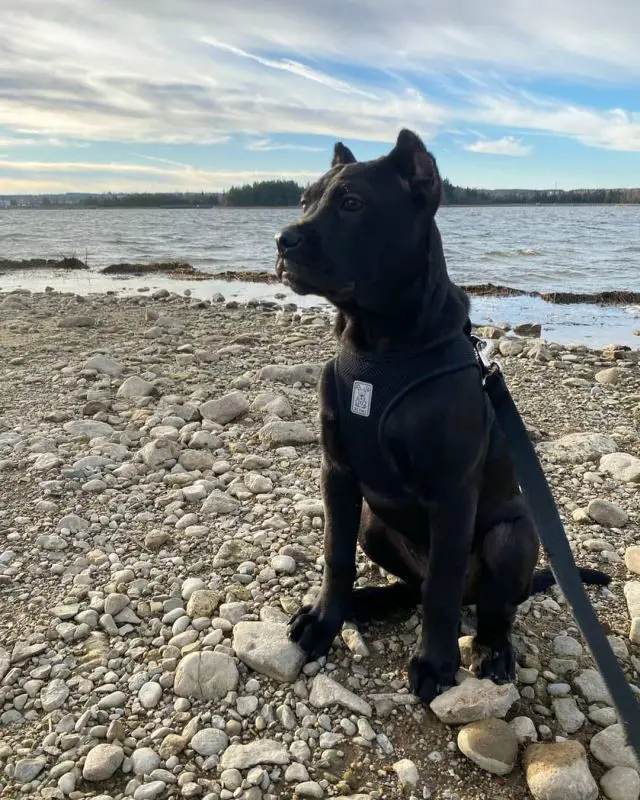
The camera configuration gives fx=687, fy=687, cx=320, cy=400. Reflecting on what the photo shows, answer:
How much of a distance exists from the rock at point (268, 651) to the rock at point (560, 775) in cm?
95

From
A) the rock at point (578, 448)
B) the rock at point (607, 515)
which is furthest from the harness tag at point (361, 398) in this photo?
the rock at point (578, 448)

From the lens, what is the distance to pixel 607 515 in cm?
418

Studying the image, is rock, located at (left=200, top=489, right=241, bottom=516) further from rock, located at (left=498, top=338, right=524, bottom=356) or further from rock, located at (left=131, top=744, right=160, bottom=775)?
rock, located at (left=498, top=338, right=524, bottom=356)

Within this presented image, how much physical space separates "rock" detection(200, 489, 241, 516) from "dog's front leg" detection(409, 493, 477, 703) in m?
1.81

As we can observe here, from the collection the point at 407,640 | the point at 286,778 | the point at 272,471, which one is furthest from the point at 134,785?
the point at 272,471

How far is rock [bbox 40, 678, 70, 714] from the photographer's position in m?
2.64

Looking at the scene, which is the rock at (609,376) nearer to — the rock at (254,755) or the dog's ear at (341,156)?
the dog's ear at (341,156)

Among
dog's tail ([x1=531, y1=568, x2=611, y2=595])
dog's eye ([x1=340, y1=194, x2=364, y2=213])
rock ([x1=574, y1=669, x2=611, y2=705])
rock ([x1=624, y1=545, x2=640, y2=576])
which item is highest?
dog's eye ([x1=340, y1=194, x2=364, y2=213])

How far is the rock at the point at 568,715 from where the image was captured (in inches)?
101

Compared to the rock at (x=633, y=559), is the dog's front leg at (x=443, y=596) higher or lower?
higher

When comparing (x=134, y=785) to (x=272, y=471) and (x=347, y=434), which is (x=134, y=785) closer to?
(x=347, y=434)

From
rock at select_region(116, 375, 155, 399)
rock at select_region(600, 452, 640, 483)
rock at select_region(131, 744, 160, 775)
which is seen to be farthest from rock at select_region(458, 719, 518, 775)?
rock at select_region(116, 375, 155, 399)

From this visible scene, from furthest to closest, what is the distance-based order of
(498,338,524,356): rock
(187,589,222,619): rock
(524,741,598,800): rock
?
(498,338,524,356): rock < (187,589,222,619): rock < (524,741,598,800): rock

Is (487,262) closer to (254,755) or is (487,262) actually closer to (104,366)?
(104,366)
